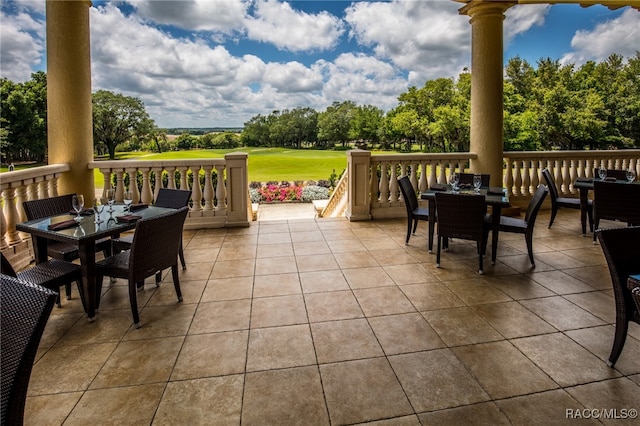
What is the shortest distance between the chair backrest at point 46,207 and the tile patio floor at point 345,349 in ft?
2.74

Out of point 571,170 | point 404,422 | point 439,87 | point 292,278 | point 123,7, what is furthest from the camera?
point 439,87

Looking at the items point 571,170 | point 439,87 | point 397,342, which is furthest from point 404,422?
point 439,87

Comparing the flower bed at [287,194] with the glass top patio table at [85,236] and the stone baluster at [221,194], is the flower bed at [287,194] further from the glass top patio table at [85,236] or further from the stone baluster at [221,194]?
the glass top patio table at [85,236]

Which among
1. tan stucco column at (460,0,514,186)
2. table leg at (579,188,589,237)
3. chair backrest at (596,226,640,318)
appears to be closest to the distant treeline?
tan stucco column at (460,0,514,186)

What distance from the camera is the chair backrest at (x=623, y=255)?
6.81 ft

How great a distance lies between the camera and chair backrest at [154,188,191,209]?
3.96 meters

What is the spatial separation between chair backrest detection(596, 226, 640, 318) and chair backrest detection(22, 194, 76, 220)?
4.26 meters

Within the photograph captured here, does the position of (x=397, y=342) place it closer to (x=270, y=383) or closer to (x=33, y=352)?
(x=270, y=383)

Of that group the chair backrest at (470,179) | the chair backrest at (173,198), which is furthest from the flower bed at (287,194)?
the chair backrest at (173,198)

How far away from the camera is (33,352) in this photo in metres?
1.16

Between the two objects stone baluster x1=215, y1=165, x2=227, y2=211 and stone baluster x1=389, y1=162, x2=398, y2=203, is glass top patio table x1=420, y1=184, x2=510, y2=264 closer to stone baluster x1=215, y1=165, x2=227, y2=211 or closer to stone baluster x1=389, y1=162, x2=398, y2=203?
stone baluster x1=389, y1=162, x2=398, y2=203

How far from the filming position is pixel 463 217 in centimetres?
379

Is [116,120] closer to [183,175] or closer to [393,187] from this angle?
[183,175]

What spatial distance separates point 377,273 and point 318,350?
155 centimetres
